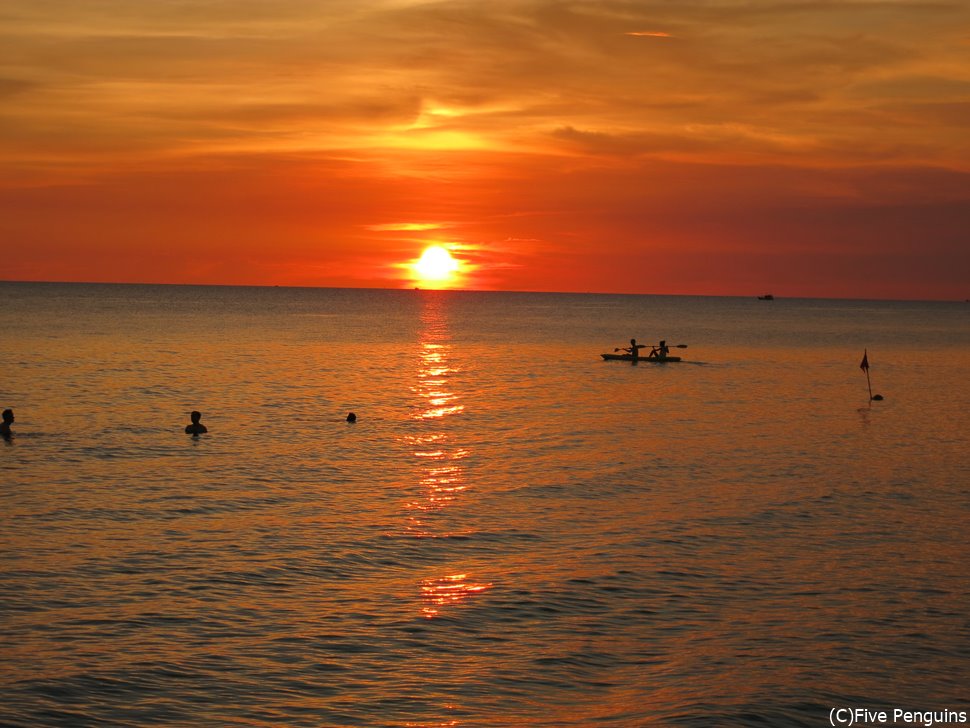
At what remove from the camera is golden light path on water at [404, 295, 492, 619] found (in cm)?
2041

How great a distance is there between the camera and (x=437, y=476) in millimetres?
33969

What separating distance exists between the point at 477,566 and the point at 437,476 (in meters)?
11.7

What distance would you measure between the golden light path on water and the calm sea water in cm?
19

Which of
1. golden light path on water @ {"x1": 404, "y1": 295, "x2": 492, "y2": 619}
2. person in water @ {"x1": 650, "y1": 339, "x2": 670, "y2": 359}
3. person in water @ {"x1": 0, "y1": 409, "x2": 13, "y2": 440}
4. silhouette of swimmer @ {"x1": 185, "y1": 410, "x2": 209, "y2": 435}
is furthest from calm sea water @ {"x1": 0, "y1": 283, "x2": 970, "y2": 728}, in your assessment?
person in water @ {"x1": 650, "y1": 339, "x2": 670, "y2": 359}

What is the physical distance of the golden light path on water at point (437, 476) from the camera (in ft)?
66.9

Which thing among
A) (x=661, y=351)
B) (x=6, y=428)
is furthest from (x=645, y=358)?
(x=6, y=428)

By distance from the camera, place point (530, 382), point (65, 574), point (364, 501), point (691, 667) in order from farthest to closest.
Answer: point (530, 382)
point (364, 501)
point (65, 574)
point (691, 667)

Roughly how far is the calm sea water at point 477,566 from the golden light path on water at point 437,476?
193mm

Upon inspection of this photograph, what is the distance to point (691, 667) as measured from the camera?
16.7 meters

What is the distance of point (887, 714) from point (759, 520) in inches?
491

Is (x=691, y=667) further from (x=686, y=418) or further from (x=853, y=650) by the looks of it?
(x=686, y=418)

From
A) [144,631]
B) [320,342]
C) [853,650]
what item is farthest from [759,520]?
[320,342]

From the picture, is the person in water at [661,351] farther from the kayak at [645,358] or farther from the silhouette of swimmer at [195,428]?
the silhouette of swimmer at [195,428]

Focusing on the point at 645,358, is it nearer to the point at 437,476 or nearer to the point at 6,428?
the point at 437,476
